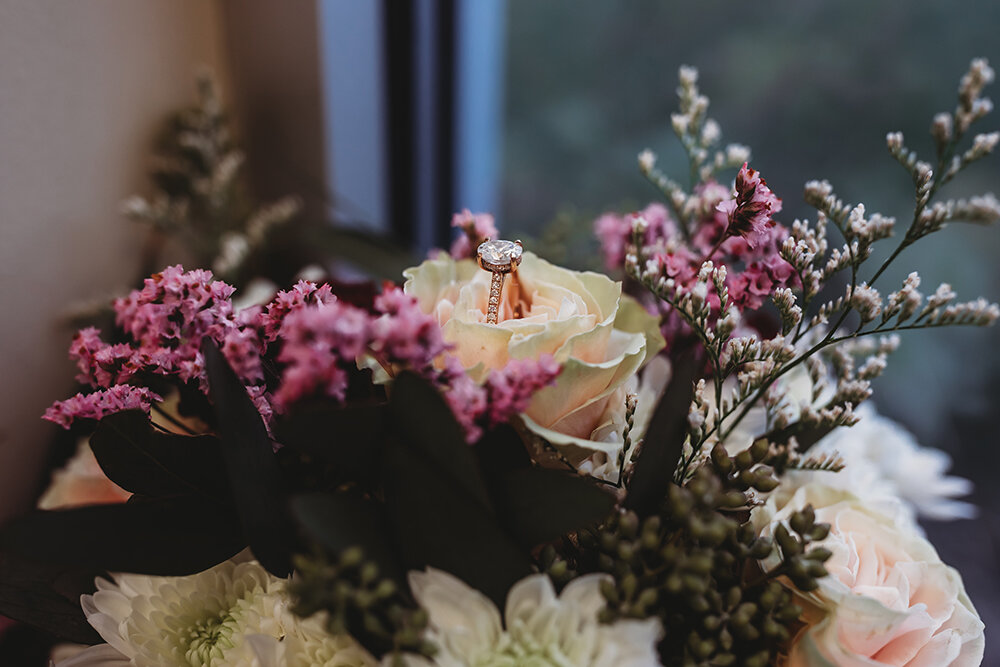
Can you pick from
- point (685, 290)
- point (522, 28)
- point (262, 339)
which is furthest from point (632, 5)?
point (262, 339)

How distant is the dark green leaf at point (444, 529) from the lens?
1.11 feet

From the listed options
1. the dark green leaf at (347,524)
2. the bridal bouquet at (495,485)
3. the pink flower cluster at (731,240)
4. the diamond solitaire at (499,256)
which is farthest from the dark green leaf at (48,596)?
the pink flower cluster at (731,240)

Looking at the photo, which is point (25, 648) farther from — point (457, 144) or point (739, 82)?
point (739, 82)

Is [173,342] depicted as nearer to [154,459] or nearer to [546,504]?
[154,459]

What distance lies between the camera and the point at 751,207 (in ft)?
1.29

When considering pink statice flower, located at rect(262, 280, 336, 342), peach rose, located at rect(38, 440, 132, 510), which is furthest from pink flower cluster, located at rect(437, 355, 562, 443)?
peach rose, located at rect(38, 440, 132, 510)

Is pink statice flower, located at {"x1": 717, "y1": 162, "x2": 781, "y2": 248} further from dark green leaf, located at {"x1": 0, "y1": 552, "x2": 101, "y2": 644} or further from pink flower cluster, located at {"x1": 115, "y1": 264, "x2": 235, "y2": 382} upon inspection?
dark green leaf, located at {"x1": 0, "y1": 552, "x2": 101, "y2": 644}

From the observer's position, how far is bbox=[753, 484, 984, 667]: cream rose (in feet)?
1.21

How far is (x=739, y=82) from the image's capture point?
0.82 metres

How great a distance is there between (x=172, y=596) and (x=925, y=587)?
467mm

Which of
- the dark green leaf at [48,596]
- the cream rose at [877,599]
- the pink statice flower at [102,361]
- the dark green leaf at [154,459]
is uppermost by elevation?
the pink statice flower at [102,361]

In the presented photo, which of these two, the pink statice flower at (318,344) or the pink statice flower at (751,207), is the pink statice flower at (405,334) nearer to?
the pink statice flower at (318,344)

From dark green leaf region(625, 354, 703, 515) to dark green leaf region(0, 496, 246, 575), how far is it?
0.78 ft

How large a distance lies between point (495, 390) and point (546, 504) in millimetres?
64
